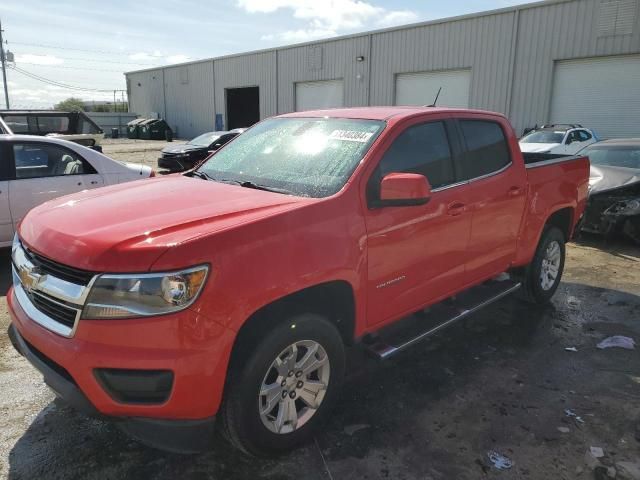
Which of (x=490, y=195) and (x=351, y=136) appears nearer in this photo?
(x=351, y=136)

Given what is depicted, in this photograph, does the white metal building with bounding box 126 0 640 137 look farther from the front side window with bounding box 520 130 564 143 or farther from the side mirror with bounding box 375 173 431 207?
the side mirror with bounding box 375 173 431 207

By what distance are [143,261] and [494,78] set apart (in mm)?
19948

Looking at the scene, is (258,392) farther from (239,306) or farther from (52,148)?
(52,148)

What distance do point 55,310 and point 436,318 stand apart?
2526mm

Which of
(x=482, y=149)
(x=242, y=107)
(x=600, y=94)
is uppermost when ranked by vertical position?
(x=600, y=94)

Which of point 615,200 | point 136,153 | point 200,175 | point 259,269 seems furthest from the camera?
point 136,153

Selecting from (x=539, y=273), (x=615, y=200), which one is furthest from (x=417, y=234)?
→ (x=615, y=200)

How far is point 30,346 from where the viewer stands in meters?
2.60

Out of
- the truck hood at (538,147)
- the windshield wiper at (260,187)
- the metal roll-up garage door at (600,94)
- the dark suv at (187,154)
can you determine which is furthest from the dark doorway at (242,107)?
the windshield wiper at (260,187)

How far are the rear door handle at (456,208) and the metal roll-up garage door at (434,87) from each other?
17.9 meters

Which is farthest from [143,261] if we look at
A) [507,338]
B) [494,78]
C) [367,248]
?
[494,78]

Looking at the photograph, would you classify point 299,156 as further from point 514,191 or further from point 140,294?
point 514,191

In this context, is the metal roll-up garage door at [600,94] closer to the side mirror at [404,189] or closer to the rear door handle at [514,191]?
the rear door handle at [514,191]

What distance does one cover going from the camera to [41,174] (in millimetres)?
6207
